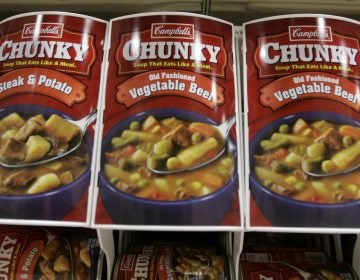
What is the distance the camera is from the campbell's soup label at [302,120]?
3.73 feet

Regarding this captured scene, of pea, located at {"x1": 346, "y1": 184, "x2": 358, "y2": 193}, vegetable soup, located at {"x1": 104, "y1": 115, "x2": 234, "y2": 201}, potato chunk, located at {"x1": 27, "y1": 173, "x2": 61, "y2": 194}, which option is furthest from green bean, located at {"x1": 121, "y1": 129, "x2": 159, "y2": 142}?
pea, located at {"x1": 346, "y1": 184, "x2": 358, "y2": 193}

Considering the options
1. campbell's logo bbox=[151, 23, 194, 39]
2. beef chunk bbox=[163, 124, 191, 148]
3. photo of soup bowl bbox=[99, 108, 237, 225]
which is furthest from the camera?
campbell's logo bbox=[151, 23, 194, 39]

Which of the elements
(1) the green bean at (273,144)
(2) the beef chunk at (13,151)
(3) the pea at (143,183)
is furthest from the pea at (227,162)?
(2) the beef chunk at (13,151)

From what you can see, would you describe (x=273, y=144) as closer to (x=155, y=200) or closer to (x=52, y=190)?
(x=155, y=200)

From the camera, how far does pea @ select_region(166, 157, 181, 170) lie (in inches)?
46.6

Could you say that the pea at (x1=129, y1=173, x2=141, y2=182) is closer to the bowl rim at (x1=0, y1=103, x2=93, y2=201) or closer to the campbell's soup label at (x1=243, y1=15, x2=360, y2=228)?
the bowl rim at (x1=0, y1=103, x2=93, y2=201)

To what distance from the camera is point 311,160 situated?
120 centimetres

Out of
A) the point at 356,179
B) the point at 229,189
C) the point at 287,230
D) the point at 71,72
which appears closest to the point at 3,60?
the point at 71,72

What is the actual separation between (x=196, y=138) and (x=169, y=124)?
0.09 meters

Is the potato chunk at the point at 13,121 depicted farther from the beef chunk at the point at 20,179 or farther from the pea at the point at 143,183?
the pea at the point at 143,183

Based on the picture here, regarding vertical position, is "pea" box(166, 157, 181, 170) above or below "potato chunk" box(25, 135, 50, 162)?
below

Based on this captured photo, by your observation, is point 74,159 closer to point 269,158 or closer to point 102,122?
point 102,122

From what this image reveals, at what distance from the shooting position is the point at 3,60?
53.8 inches

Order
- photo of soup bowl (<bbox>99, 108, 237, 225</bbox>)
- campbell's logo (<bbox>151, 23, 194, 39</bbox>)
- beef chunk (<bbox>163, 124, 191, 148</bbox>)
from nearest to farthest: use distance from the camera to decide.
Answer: photo of soup bowl (<bbox>99, 108, 237, 225</bbox>) → beef chunk (<bbox>163, 124, 191, 148</bbox>) → campbell's logo (<bbox>151, 23, 194, 39</bbox>)
